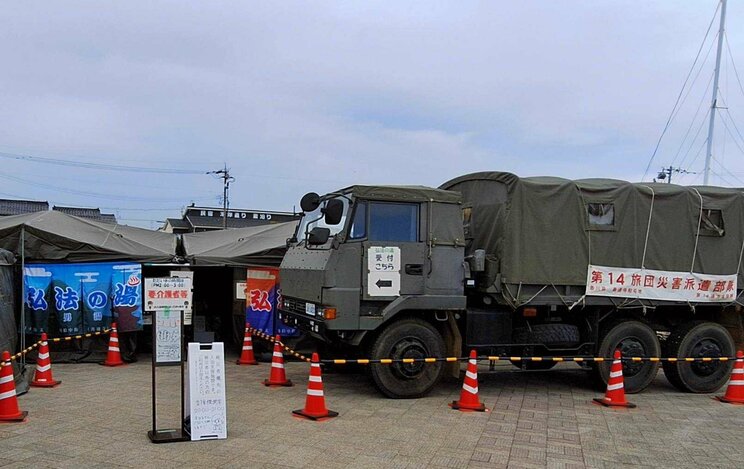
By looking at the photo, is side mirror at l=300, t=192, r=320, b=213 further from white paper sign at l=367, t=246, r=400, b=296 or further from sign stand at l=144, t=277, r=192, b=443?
sign stand at l=144, t=277, r=192, b=443

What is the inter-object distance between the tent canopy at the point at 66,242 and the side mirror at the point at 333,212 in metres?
5.13

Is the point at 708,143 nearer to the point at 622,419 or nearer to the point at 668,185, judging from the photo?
the point at 668,185

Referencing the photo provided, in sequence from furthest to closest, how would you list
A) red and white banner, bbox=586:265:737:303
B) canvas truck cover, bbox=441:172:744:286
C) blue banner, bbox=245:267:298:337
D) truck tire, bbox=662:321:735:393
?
blue banner, bbox=245:267:298:337, truck tire, bbox=662:321:735:393, red and white banner, bbox=586:265:737:303, canvas truck cover, bbox=441:172:744:286

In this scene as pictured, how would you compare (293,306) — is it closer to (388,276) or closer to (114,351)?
(388,276)

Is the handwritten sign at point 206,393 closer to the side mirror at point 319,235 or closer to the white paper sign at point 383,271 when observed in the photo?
the side mirror at point 319,235

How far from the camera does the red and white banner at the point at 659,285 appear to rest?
29.0 feet

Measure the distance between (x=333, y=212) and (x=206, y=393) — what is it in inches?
117

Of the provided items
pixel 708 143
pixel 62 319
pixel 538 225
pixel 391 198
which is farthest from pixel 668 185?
pixel 708 143

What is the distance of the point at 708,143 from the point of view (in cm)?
1962

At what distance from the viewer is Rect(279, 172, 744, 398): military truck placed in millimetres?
8102

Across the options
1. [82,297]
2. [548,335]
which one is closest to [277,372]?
[548,335]

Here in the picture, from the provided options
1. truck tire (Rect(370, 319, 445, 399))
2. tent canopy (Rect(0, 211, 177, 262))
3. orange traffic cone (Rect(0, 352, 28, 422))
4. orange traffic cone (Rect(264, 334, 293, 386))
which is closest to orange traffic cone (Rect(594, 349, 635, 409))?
truck tire (Rect(370, 319, 445, 399))

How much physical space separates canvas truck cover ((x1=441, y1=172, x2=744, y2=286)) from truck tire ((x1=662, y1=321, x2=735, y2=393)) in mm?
954

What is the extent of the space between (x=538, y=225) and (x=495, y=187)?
847 millimetres
